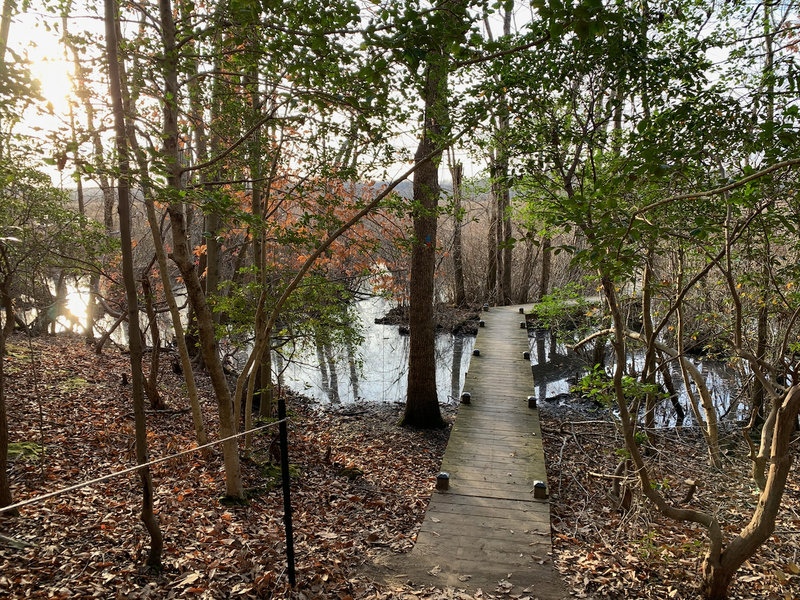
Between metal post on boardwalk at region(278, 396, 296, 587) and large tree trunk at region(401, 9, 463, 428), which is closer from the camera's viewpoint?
metal post on boardwalk at region(278, 396, 296, 587)

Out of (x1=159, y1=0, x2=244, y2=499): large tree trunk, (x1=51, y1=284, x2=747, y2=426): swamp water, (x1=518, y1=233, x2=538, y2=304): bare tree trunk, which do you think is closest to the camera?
(x1=159, y1=0, x2=244, y2=499): large tree trunk

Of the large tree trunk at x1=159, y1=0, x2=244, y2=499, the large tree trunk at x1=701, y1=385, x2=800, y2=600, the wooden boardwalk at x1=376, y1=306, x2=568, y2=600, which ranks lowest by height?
the wooden boardwalk at x1=376, y1=306, x2=568, y2=600

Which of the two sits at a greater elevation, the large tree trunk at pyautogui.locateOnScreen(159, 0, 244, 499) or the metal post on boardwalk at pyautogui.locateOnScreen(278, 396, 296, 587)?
the large tree trunk at pyautogui.locateOnScreen(159, 0, 244, 499)

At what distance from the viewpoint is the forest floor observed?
3201mm

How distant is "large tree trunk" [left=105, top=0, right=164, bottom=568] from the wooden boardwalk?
1.71m

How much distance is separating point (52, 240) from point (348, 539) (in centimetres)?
459

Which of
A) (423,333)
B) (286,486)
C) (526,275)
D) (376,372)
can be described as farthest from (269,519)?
(526,275)

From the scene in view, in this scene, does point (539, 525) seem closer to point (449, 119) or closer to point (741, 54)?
point (449, 119)

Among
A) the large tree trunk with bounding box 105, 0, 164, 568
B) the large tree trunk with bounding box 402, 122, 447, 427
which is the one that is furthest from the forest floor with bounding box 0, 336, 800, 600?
the large tree trunk with bounding box 402, 122, 447, 427

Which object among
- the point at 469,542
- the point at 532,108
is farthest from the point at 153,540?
the point at 532,108

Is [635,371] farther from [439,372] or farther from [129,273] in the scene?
[129,273]

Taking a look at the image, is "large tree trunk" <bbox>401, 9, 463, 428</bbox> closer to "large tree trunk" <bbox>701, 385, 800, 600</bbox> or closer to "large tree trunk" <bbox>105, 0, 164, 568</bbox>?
"large tree trunk" <bbox>105, 0, 164, 568</bbox>

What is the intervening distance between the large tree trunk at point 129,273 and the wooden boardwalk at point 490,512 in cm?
171

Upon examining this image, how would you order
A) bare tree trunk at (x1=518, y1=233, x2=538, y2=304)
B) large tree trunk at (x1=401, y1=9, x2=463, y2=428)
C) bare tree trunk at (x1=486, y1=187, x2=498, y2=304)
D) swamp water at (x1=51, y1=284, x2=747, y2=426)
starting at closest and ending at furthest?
1. large tree trunk at (x1=401, y1=9, x2=463, y2=428)
2. swamp water at (x1=51, y1=284, x2=747, y2=426)
3. bare tree trunk at (x1=486, y1=187, x2=498, y2=304)
4. bare tree trunk at (x1=518, y1=233, x2=538, y2=304)
